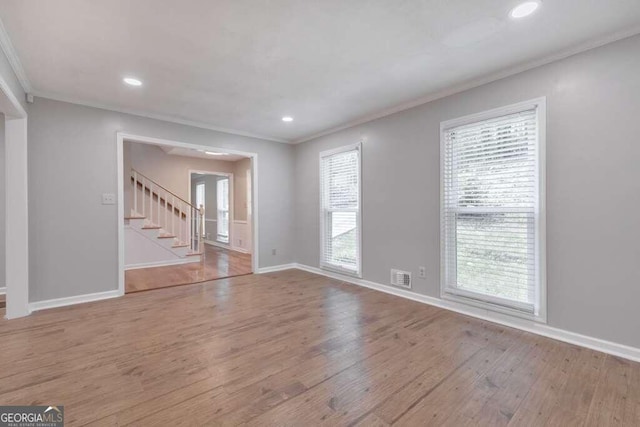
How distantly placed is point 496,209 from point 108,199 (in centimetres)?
463

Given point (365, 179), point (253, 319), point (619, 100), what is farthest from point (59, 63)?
point (619, 100)

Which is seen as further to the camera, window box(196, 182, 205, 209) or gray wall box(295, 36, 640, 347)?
window box(196, 182, 205, 209)

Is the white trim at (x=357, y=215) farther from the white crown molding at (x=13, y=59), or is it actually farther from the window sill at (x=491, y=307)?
the white crown molding at (x=13, y=59)

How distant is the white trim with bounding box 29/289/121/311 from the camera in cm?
331

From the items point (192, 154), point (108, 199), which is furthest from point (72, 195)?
point (192, 154)

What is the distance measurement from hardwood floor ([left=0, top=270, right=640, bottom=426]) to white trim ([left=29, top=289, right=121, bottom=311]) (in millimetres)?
186

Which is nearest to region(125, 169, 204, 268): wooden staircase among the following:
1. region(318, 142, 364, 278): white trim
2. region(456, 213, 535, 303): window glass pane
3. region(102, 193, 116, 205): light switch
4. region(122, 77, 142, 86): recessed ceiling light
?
region(102, 193, 116, 205): light switch

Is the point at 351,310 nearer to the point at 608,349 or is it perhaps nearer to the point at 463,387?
the point at 463,387

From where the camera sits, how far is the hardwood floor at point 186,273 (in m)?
4.48

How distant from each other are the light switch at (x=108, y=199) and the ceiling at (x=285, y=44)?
3.85ft

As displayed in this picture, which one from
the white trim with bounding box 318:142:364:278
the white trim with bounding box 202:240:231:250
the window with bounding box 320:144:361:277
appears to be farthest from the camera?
the white trim with bounding box 202:240:231:250

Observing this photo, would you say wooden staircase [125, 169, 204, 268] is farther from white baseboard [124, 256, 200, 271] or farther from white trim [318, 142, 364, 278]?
white trim [318, 142, 364, 278]

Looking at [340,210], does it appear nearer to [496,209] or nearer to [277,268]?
[277,268]

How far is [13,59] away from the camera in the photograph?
2.54 metres
